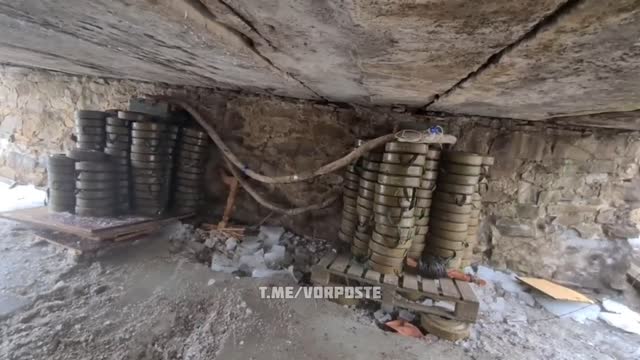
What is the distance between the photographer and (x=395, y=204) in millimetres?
1845

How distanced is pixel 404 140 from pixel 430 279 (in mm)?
914

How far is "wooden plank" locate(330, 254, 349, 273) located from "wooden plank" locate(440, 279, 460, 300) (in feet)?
2.01

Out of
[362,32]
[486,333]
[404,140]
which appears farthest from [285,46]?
[486,333]

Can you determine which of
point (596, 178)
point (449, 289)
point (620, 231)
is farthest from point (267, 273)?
point (620, 231)

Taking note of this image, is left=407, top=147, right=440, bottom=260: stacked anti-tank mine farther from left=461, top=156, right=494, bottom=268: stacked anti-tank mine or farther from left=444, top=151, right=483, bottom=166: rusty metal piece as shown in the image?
left=461, top=156, right=494, bottom=268: stacked anti-tank mine

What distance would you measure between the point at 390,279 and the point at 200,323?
1133 mm

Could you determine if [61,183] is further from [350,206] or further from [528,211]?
[528,211]

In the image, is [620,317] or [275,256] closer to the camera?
[620,317]

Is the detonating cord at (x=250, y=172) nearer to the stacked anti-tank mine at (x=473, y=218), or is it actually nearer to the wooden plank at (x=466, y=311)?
the stacked anti-tank mine at (x=473, y=218)

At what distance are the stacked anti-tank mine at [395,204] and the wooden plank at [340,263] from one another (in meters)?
0.21

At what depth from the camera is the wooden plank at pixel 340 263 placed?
195 cm

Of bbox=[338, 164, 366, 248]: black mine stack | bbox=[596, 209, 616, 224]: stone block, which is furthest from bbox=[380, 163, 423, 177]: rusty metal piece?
bbox=[596, 209, 616, 224]: stone block

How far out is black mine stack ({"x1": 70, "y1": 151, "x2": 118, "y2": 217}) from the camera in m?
2.30

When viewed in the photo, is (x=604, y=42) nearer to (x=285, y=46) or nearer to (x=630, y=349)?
(x=285, y=46)
